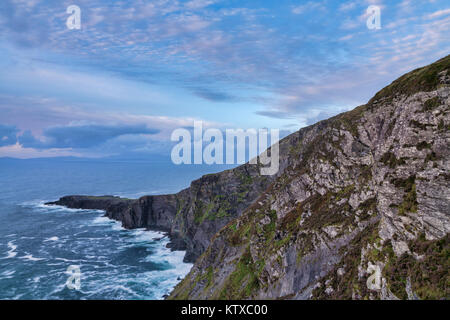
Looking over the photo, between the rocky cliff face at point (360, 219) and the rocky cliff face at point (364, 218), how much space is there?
3.9 inches

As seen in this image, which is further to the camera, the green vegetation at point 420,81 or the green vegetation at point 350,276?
the green vegetation at point 420,81

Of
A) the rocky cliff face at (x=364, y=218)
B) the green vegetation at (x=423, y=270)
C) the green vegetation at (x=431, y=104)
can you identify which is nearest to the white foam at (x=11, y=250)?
the rocky cliff face at (x=364, y=218)

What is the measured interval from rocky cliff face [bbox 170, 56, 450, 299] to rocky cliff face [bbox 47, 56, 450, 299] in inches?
3.9

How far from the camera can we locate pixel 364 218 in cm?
3012

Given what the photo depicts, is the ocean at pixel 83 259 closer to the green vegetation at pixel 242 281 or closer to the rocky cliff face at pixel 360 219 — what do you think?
the rocky cliff face at pixel 360 219

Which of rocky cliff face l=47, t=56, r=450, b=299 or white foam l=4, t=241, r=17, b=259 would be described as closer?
rocky cliff face l=47, t=56, r=450, b=299

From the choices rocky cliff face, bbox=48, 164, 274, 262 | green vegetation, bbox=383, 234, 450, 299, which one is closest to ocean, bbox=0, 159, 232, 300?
rocky cliff face, bbox=48, 164, 274, 262

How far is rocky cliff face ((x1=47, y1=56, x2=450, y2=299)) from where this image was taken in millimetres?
20359

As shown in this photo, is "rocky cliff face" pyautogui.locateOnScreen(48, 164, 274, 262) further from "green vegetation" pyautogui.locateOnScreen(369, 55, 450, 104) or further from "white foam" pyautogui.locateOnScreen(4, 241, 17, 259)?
"green vegetation" pyautogui.locateOnScreen(369, 55, 450, 104)

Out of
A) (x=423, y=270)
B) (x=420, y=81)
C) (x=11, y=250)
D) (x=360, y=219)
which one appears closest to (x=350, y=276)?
(x=360, y=219)

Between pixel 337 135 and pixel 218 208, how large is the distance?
59286mm

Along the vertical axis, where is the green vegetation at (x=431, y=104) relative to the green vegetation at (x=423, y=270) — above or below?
above

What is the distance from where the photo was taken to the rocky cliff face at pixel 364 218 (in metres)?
20.3

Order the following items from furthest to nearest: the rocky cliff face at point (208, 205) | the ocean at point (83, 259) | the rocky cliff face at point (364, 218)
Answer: the rocky cliff face at point (208, 205) < the ocean at point (83, 259) < the rocky cliff face at point (364, 218)
